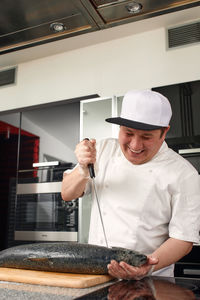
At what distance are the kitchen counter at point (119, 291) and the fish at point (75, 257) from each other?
0.06 metres

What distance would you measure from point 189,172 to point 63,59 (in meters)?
2.52

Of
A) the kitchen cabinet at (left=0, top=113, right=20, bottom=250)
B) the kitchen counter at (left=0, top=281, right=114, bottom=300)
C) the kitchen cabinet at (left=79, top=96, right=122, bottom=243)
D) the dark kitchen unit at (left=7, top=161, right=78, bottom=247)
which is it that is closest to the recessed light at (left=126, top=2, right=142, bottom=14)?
the kitchen counter at (left=0, top=281, right=114, bottom=300)

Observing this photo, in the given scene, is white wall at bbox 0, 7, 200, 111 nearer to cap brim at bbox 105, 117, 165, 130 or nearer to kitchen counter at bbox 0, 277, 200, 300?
cap brim at bbox 105, 117, 165, 130

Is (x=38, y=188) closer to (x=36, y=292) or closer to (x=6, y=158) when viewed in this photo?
(x=6, y=158)

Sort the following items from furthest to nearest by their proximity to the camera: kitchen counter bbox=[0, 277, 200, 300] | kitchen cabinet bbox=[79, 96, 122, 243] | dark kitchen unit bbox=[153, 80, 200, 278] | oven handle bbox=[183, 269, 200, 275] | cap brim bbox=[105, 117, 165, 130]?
1. kitchen cabinet bbox=[79, 96, 122, 243]
2. dark kitchen unit bbox=[153, 80, 200, 278]
3. oven handle bbox=[183, 269, 200, 275]
4. cap brim bbox=[105, 117, 165, 130]
5. kitchen counter bbox=[0, 277, 200, 300]

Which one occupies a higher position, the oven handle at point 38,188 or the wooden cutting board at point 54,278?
the oven handle at point 38,188

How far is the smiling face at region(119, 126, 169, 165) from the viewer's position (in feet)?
4.35

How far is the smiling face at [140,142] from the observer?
1.33m

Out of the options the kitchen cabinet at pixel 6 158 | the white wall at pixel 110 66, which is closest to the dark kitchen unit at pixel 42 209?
the kitchen cabinet at pixel 6 158

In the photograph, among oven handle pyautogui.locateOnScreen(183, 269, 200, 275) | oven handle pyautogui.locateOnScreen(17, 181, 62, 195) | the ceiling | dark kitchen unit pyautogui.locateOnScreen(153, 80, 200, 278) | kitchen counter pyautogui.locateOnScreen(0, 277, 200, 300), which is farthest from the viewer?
oven handle pyautogui.locateOnScreen(17, 181, 62, 195)

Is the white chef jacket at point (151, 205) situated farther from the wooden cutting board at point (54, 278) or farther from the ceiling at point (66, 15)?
the ceiling at point (66, 15)

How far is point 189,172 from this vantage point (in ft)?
4.46

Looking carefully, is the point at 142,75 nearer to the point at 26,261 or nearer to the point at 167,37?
the point at 167,37

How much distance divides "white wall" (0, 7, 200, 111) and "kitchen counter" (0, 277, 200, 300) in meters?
2.29
